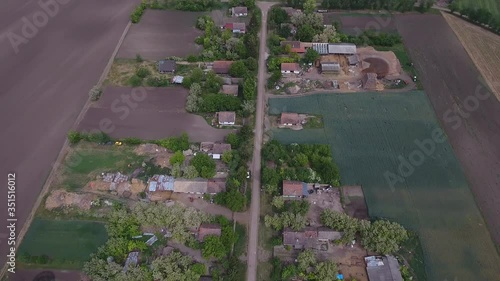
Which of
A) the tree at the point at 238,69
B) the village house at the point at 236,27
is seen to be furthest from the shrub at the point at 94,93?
the village house at the point at 236,27

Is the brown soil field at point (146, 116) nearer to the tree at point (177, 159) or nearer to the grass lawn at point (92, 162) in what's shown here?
the grass lawn at point (92, 162)

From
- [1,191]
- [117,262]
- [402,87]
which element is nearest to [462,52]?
[402,87]

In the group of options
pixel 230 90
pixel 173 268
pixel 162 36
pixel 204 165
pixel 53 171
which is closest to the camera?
pixel 173 268

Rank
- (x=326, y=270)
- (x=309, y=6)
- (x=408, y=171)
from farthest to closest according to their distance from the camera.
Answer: (x=309, y=6) → (x=408, y=171) → (x=326, y=270)

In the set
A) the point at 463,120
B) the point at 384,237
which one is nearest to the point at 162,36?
the point at 384,237

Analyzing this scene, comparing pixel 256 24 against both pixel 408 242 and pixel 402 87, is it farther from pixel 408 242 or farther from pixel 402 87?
pixel 408 242

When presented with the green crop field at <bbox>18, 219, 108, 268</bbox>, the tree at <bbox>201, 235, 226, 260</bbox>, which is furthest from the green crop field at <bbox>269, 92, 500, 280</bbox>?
the green crop field at <bbox>18, 219, 108, 268</bbox>

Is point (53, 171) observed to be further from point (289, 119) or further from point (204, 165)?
point (289, 119)
